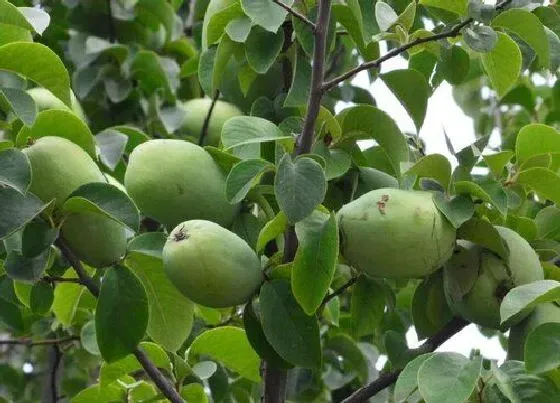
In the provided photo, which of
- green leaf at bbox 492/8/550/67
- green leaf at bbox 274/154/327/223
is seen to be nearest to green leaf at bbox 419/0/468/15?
green leaf at bbox 492/8/550/67

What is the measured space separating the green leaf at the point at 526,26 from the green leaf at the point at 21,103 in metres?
0.50

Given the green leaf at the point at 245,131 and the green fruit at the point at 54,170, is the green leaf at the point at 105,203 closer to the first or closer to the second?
the green fruit at the point at 54,170

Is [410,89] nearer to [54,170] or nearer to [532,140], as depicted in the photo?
[532,140]

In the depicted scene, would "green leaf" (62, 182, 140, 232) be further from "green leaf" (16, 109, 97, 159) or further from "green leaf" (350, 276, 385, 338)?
"green leaf" (350, 276, 385, 338)

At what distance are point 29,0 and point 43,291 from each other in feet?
3.66

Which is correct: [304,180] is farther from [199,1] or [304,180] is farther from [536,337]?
[199,1]

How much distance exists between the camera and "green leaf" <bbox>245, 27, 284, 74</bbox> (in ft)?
4.26

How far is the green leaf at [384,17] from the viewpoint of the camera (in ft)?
3.93

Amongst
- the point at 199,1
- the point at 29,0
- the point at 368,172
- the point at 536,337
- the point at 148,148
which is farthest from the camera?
the point at 29,0

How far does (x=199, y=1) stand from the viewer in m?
1.92

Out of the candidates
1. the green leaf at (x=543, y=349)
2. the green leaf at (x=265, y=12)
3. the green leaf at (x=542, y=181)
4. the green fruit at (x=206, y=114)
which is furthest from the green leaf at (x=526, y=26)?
the green fruit at (x=206, y=114)

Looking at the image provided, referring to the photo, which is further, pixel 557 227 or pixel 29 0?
pixel 29 0

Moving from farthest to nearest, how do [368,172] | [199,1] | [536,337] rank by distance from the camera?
[199,1]
[368,172]
[536,337]

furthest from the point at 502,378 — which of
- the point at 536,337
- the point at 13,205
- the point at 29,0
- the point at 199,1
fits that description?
the point at 29,0
